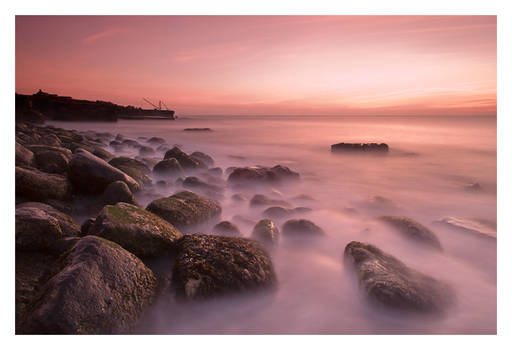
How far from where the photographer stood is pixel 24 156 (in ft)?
14.8

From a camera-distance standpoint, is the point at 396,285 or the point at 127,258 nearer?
the point at 127,258

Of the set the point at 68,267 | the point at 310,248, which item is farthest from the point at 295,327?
the point at 68,267

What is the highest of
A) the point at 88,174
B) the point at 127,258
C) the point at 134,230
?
the point at 88,174

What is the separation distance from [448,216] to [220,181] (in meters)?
4.86

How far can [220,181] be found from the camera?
23.5 ft

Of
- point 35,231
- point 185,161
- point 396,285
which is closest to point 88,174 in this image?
point 35,231

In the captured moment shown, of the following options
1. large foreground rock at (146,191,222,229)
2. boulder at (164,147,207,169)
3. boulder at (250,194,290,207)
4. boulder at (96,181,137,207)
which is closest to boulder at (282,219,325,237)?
large foreground rock at (146,191,222,229)

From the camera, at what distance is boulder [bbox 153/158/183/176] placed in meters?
7.21

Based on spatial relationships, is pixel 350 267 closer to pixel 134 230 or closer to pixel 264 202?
pixel 134 230

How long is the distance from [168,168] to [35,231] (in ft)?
15.3

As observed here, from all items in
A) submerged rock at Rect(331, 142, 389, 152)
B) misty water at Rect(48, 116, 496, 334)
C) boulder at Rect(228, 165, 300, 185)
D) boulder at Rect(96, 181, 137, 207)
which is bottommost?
misty water at Rect(48, 116, 496, 334)

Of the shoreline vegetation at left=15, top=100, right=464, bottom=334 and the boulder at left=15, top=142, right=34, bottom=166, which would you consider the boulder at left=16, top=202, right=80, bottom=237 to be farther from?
the boulder at left=15, top=142, right=34, bottom=166

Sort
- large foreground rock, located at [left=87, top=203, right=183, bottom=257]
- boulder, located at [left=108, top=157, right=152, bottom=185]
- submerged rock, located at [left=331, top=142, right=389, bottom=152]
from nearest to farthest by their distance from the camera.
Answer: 1. large foreground rock, located at [left=87, top=203, right=183, bottom=257]
2. boulder, located at [left=108, top=157, right=152, bottom=185]
3. submerged rock, located at [left=331, top=142, right=389, bottom=152]
